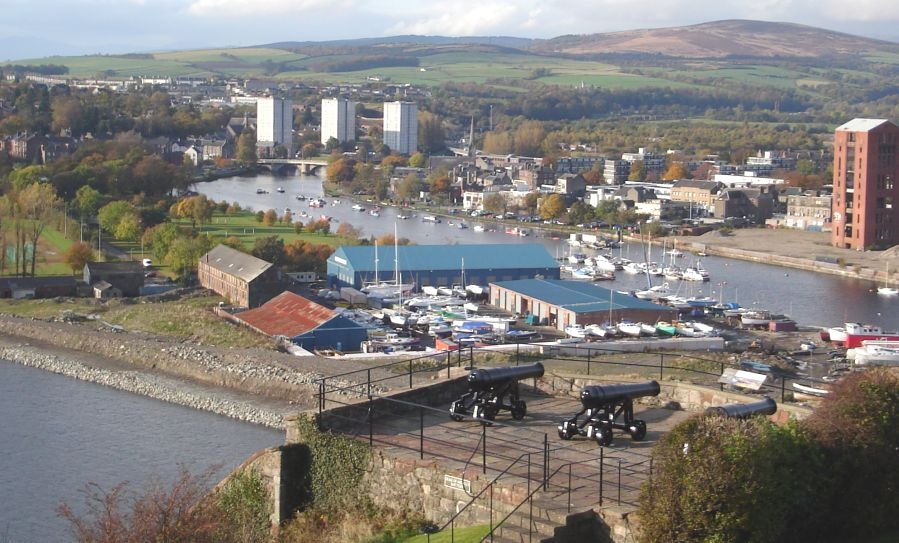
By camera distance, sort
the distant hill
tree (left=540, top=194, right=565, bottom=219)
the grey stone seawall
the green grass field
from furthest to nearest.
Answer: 1. the distant hill
2. tree (left=540, top=194, right=565, bottom=219)
3. the green grass field
4. the grey stone seawall

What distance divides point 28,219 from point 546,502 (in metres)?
10.4

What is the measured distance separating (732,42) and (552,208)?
44623 mm

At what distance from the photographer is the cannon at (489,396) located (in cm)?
218

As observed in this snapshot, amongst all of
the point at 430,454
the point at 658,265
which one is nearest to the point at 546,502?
the point at 430,454

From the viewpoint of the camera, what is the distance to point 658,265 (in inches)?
497

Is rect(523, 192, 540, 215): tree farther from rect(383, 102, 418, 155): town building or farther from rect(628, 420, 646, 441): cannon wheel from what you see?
rect(628, 420, 646, 441): cannon wheel

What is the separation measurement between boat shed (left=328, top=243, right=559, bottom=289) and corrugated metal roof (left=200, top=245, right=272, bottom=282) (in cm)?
76

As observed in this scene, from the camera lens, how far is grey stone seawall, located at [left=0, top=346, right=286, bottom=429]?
603cm

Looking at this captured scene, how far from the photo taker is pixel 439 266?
10352 millimetres

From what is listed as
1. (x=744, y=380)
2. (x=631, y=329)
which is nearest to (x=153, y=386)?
(x=631, y=329)

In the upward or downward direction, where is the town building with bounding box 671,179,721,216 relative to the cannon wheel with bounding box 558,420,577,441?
downward

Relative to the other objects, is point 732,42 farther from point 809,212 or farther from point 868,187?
point 868,187

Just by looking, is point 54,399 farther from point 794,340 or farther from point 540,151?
point 540,151

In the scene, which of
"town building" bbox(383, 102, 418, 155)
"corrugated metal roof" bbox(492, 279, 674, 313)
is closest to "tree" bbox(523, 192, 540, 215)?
"corrugated metal roof" bbox(492, 279, 674, 313)
